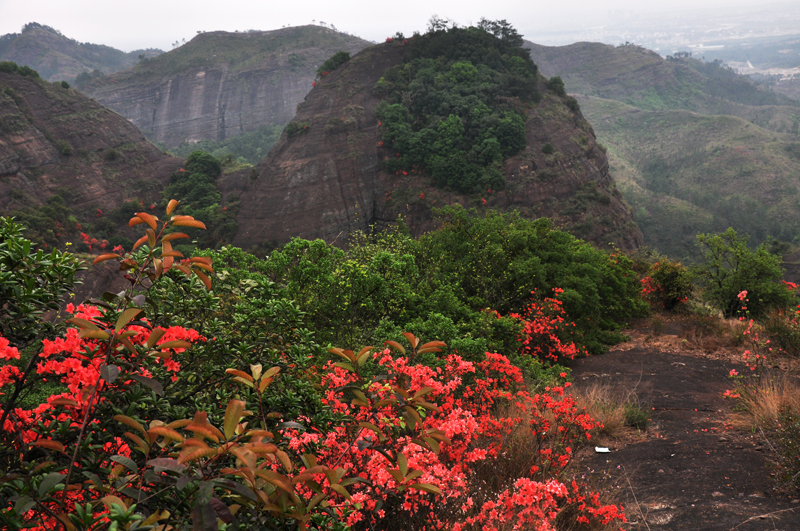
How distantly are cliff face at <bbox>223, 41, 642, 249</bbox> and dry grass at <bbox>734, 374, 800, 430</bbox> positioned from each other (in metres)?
28.1

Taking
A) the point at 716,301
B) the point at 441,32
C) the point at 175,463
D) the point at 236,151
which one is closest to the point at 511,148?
the point at 441,32

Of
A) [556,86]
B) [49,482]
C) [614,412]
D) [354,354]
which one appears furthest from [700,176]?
[49,482]

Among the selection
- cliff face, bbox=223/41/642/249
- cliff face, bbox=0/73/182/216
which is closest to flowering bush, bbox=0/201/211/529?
cliff face, bbox=223/41/642/249

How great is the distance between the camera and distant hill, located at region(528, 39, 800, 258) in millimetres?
57094

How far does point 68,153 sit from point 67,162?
82 cm

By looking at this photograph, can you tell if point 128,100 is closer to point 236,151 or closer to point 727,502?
point 236,151

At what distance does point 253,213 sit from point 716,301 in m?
31.9

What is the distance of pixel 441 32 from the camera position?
43781mm

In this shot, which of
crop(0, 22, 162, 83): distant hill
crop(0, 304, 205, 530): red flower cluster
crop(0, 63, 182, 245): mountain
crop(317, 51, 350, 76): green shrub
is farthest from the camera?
crop(0, 22, 162, 83): distant hill

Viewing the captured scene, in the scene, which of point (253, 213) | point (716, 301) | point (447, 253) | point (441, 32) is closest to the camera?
point (447, 253)

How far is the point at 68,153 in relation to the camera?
3766 centimetres

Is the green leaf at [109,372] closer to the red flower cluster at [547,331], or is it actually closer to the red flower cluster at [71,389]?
the red flower cluster at [71,389]

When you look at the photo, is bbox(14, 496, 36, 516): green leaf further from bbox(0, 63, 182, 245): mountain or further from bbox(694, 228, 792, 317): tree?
bbox(0, 63, 182, 245): mountain

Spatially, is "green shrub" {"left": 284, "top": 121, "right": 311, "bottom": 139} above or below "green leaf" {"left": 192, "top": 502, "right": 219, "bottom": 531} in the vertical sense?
above
